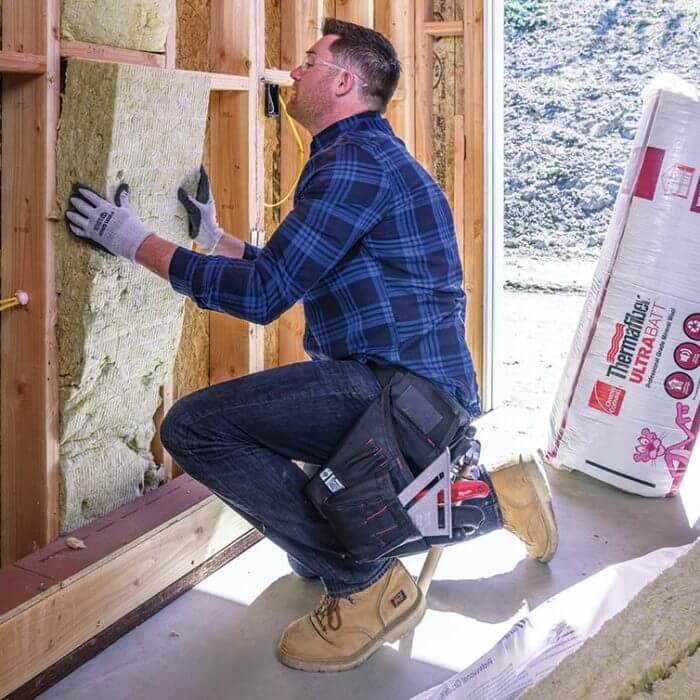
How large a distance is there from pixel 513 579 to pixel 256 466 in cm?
91

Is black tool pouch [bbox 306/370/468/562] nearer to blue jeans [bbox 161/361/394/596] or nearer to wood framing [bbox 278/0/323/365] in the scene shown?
blue jeans [bbox 161/361/394/596]

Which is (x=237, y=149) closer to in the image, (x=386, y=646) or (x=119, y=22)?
(x=119, y=22)

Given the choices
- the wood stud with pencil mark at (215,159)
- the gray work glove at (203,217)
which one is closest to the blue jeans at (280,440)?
the wood stud with pencil mark at (215,159)

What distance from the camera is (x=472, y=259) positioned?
396 centimetres

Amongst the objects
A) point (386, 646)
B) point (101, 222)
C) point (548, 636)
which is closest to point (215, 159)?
point (101, 222)

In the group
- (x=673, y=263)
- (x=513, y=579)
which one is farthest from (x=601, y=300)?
(x=513, y=579)

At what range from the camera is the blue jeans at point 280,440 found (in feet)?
7.06

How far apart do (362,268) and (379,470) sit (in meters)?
0.47

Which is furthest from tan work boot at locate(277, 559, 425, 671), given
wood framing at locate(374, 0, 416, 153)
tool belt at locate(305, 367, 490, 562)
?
wood framing at locate(374, 0, 416, 153)

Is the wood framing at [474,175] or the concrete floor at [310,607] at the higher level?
the wood framing at [474,175]

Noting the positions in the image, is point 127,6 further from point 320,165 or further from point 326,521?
point 326,521

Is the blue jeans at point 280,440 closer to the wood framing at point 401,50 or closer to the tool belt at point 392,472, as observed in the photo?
the tool belt at point 392,472

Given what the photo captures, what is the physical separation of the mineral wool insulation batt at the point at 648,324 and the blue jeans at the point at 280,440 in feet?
4.70

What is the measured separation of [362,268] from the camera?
7.02 ft
